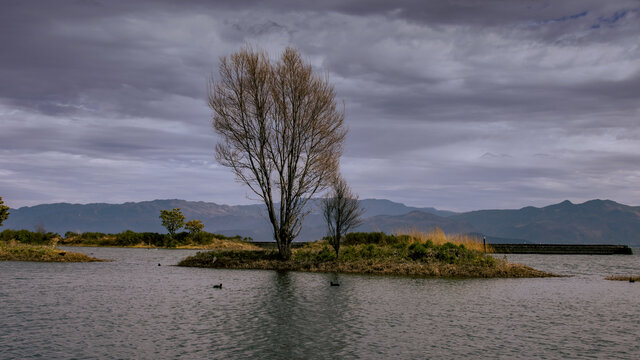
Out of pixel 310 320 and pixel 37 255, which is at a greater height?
pixel 37 255

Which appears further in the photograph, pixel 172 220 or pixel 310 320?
pixel 172 220

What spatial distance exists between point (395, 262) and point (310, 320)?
1852 cm

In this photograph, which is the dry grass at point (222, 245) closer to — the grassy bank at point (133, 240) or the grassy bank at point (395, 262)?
the grassy bank at point (133, 240)

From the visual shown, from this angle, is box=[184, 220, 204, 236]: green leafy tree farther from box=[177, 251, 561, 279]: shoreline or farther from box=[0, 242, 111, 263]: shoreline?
box=[177, 251, 561, 279]: shoreline

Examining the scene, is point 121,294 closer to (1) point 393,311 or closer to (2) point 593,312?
(1) point 393,311

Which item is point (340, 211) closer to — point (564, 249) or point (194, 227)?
point (194, 227)

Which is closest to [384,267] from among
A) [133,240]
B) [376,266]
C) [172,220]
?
[376,266]

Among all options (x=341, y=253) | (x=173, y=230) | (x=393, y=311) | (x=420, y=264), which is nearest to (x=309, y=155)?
(x=341, y=253)

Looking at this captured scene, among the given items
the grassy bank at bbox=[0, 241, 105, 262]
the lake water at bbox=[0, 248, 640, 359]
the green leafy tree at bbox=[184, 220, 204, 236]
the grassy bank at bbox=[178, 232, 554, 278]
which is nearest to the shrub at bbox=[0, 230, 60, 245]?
the green leafy tree at bbox=[184, 220, 204, 236]

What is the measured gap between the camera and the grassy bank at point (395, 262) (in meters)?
31.6

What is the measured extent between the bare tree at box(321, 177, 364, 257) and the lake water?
10.0 metres

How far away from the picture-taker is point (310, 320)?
50.4 ft

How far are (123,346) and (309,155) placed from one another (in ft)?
85.8

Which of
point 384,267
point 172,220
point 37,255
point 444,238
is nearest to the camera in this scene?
point 384,267
